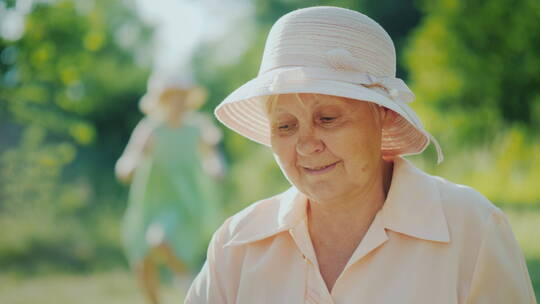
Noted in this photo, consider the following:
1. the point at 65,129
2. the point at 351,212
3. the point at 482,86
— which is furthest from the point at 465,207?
the point at 482,86

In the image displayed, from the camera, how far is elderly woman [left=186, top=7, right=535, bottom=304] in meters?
1.85

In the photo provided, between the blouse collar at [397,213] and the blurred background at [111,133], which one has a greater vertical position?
the blouse collar at [397,213]

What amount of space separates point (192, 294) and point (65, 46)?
18.7 feet

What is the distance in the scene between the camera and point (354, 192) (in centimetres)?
203

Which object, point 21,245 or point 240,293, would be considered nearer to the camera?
point 240,293

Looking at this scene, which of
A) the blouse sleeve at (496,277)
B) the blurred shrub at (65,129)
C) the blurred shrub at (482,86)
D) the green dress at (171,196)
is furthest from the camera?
the blurred shrub at (482,86)

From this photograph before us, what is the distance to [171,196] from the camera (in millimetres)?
6551

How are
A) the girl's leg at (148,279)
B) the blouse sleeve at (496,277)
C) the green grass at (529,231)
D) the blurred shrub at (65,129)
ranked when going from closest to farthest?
the blouse sleeve at (496,277) < the girl's leg at (148,279) < the blurred shrub at (65,129) < the green grass at (529,231)

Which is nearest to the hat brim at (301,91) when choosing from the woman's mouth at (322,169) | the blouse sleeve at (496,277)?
the woman's mouth at (322,169)

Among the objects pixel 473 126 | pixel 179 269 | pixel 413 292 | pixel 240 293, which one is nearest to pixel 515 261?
pixel 413 292

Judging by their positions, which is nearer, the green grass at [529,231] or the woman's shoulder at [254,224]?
the woman's shoulder at [254,224]

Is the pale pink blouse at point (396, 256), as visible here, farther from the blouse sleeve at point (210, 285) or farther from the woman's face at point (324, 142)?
the woman's face at point (324, 142)

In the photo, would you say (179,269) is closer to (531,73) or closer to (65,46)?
(65,46)

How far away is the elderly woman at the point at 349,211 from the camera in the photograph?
1847 mm
